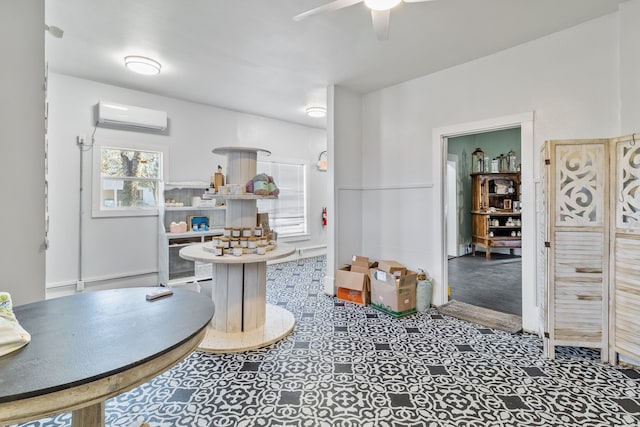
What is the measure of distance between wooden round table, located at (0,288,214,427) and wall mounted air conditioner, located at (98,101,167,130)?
3404 millimetres

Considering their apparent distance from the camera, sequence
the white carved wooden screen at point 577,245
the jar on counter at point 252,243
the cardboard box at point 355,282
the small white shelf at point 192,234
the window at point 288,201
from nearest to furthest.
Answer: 1. the white carved wooden screen at point 577,245
2. the jar on counter at point 252,243
3. the cardboard box at point 355,282
4. the small white shelf at point 192,234
5. the window at point 288,201

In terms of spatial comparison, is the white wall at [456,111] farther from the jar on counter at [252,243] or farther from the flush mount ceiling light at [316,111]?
the jar on counter at [252,243]

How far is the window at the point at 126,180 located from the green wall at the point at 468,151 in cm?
582

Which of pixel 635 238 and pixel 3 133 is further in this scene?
pixel 635 238

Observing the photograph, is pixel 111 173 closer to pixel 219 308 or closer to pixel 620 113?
pixel 219 308

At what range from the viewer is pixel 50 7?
95.7 inches

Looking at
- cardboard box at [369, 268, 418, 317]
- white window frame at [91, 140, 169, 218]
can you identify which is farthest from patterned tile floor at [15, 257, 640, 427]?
white window frame at [91, 140, 169, 218]

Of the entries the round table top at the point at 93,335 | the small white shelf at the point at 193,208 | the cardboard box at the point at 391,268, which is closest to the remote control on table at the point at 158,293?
the round table top at the point at 93,335

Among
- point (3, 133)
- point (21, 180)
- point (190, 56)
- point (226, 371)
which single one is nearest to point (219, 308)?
point (226, 371)

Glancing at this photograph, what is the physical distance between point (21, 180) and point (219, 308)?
1.69 m

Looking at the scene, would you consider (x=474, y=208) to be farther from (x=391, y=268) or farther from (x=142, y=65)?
(x=142, y=65)

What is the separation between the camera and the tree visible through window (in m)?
4.15

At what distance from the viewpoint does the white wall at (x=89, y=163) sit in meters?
3.75

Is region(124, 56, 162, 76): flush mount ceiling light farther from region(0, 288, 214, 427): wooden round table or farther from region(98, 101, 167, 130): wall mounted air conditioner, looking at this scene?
region(0, 288, 214, 427): wooden round table
